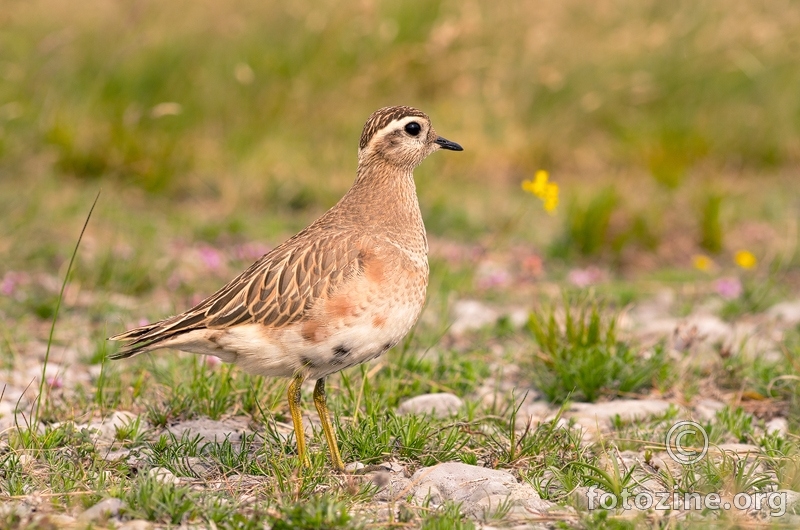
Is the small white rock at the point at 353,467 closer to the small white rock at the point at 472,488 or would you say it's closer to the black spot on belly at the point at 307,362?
the small white rock at the point at 472,488

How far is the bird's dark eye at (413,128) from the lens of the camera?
18.0ft

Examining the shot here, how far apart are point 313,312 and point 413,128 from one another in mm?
1434

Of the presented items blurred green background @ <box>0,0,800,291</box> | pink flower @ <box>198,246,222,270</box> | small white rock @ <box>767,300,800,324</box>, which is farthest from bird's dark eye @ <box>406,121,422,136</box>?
small white rock @ <box>767,300,800,324</box>

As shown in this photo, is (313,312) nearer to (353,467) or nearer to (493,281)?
(353,467)

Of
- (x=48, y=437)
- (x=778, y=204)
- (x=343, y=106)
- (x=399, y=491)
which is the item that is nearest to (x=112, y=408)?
(x=48, y=437)

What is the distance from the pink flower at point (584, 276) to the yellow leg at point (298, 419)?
4065mm

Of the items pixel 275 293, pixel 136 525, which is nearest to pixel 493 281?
pixel 275 293

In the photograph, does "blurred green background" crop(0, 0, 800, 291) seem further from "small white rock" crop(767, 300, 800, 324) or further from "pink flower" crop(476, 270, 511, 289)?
"small white rock" crop(767, 300, 800, 324)

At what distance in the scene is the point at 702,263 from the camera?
26.7 ft

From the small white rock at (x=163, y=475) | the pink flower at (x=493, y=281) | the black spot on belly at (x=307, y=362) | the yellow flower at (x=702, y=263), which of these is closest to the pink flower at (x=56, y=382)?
the small white rock at (x=163, y=475)

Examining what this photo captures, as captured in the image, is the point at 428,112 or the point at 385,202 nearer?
the point at 385,202

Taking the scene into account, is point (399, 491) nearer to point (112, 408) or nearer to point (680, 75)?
point (112, 408)

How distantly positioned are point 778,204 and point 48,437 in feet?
28.8

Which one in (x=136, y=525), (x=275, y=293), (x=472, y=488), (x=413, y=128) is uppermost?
(x=413, y=128)
